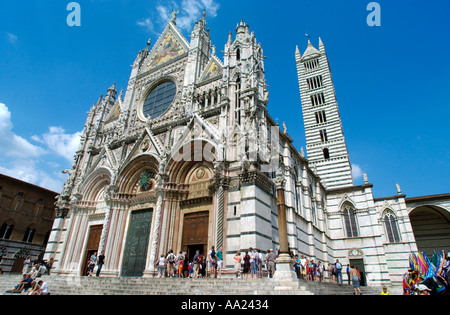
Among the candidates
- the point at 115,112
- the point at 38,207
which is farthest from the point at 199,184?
the point at 38,207

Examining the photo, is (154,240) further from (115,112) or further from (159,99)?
(115,112)

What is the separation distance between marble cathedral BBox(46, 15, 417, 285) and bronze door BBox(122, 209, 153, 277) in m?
0.07

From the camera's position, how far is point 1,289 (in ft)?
45.6

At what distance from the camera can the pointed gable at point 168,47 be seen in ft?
80.0

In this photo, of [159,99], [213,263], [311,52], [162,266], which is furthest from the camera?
[311,52]

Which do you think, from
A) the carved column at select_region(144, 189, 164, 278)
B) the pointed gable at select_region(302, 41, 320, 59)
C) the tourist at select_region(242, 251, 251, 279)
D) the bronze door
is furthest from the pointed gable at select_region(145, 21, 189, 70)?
the pointed gable at select_region(302, 41, 320, 59)

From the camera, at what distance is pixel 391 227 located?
2416 cm

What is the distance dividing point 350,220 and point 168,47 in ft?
79.2

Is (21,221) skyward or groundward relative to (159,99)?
groundward

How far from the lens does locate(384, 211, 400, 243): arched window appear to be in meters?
23.7
